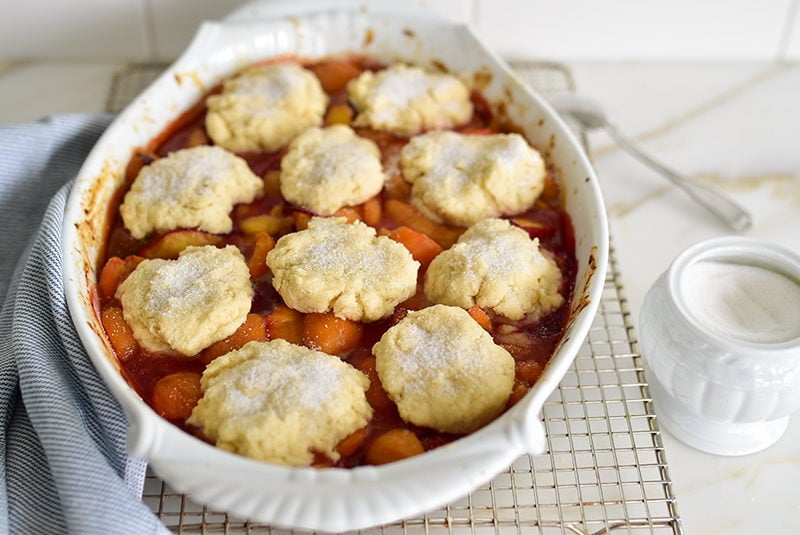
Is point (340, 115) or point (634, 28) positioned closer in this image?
point (340, 115)

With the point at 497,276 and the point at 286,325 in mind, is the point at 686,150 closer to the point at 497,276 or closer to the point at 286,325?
the point at 497,276

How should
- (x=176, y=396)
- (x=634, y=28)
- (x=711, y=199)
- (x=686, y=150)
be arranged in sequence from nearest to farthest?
(x=176, y=396) < (x=711, y=199) < (x=686, y=150) < (x=634, y=28)

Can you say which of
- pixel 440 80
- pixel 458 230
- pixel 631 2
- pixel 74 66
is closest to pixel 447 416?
pixel 458 230

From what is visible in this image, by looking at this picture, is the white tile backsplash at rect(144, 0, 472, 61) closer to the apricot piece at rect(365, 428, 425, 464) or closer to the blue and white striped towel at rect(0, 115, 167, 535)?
the blue and white striped towel at rect(0, 115, 167, 535)

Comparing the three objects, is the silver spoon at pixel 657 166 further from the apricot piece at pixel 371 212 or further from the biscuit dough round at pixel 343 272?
the biscuit dough round at pixel 343 272

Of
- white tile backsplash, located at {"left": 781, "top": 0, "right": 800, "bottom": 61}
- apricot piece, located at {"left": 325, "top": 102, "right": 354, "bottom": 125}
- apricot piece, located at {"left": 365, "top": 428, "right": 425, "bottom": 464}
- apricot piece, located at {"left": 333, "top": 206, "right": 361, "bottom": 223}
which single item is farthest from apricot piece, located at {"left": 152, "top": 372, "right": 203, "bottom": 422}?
white tile backsplash, located at {"left": 781, "top": 0, "right": 800, "bottom": 61}

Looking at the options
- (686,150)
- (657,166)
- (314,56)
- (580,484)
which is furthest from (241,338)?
(686,150)

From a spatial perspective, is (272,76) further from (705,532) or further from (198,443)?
(705,532)

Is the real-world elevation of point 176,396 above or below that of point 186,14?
below
